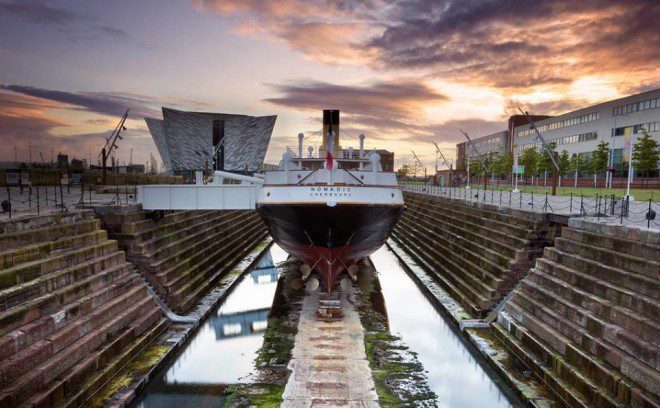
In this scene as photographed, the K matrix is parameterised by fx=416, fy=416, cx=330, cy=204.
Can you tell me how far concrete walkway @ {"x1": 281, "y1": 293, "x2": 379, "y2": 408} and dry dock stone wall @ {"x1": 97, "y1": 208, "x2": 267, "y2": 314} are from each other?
17.5ft

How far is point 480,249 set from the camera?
1920 cm

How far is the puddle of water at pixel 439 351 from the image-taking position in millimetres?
11469

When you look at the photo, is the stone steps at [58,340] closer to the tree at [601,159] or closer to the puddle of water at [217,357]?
the puddle of water at [217,357]

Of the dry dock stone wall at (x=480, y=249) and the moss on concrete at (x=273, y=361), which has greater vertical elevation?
the dry dock stone wall at (x=480, y=249)

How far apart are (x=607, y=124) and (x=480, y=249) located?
57907 mm

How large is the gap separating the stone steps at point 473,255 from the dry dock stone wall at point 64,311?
12.6 metres

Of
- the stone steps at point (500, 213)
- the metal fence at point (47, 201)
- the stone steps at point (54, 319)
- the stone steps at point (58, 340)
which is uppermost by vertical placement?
the metal fence at point (47, 201)

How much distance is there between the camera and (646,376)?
8.22 m

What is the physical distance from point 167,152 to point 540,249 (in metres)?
90.2

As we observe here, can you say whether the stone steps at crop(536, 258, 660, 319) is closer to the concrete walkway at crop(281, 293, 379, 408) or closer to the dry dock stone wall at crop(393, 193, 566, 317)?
the dry dock stone wall at crop(393, 193, 566, 317)

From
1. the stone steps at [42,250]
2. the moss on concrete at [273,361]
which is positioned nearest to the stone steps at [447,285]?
the moss on concrete at [273,361]

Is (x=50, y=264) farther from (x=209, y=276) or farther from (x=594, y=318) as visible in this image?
(x=594, y=318)

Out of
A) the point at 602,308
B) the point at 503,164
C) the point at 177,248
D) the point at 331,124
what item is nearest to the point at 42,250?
the point at 177,248

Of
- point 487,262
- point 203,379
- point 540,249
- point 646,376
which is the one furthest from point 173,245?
point 646,376
